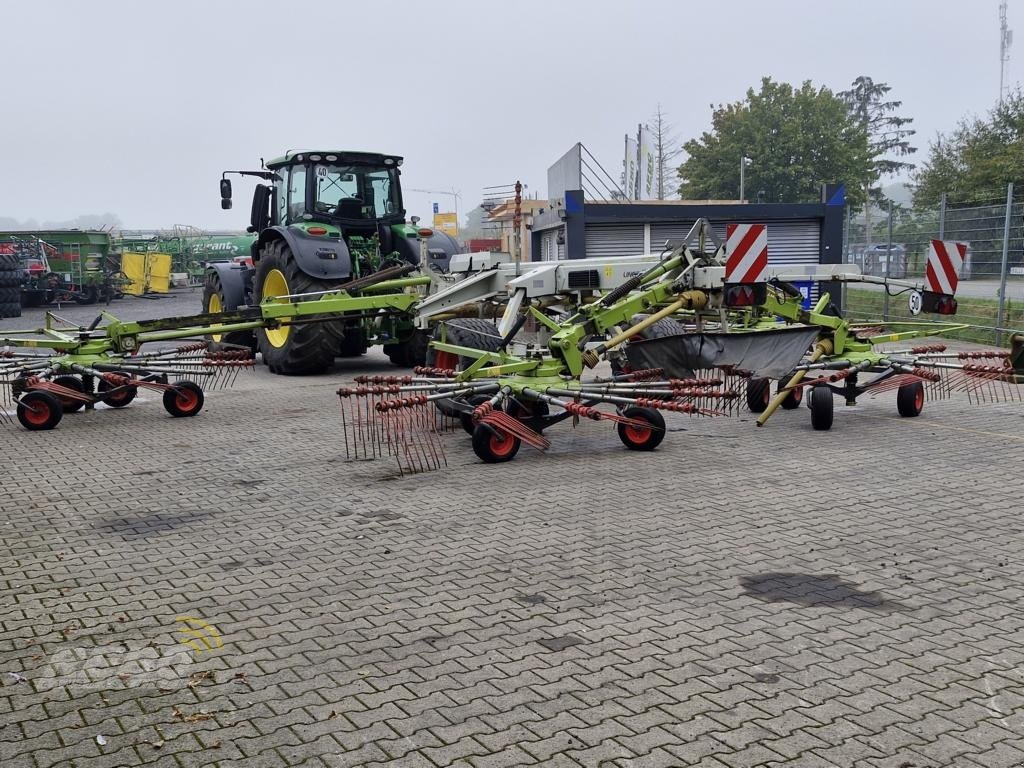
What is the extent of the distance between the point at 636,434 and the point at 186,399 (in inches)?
192

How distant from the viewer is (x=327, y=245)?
13836 millimetres

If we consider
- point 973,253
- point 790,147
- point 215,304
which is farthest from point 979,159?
point 215,304

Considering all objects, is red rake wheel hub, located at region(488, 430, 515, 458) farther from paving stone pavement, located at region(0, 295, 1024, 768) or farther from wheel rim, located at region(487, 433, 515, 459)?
paving stone pavement, located at region(0, 295, 1024, 768)

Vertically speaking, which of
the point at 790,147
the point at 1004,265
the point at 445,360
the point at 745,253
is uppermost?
the point at 790,147

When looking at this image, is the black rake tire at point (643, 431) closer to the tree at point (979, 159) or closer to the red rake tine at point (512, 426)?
the red rake tine at point (512, 426)

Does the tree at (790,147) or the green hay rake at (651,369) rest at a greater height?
the tree at (790,147)

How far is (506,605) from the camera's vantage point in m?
4.93

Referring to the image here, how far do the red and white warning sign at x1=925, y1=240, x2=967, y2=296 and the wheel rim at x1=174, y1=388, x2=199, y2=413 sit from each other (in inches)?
292

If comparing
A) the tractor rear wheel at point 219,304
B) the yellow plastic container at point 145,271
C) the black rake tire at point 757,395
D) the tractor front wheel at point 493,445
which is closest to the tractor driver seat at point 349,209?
the tractor rear wheel at point 219,304

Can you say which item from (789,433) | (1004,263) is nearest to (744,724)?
(789,433)

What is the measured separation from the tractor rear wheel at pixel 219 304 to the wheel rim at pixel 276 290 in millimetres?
996

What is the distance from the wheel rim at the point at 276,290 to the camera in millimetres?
14305

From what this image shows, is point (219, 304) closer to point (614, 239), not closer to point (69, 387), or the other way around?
point (69, 387)

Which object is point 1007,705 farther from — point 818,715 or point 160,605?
point 160,605
